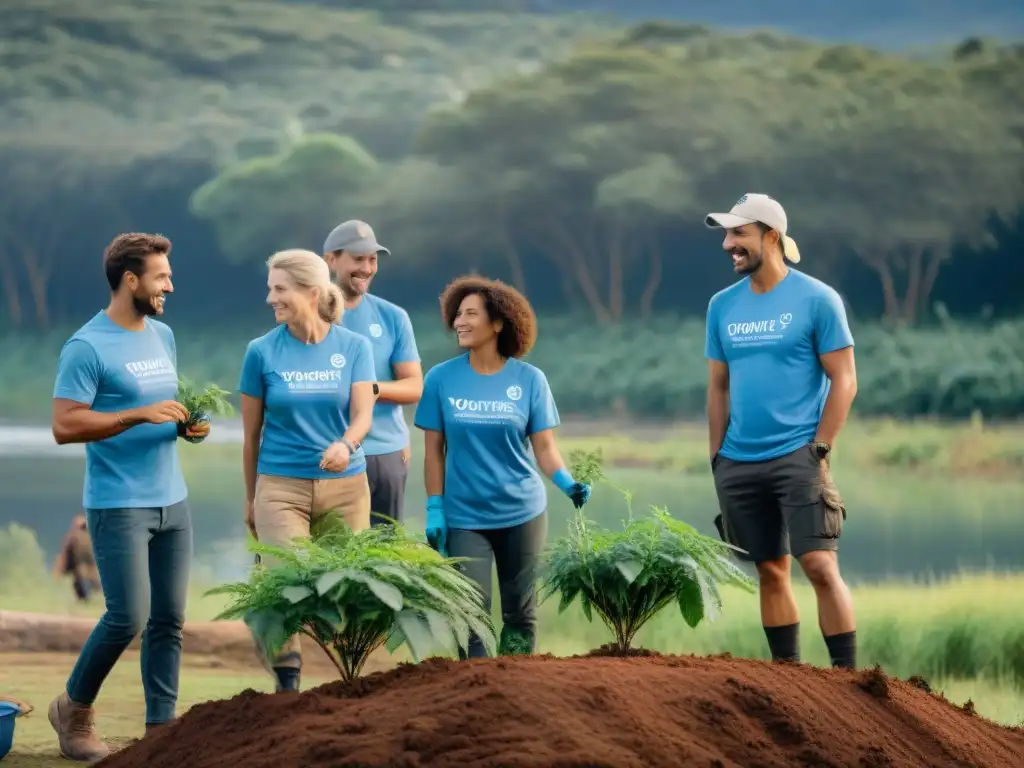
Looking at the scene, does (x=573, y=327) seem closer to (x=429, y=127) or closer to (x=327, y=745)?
(x=429, y=127)

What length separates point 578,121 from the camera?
1764 centimetres

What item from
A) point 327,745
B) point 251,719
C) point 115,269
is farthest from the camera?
point 115,269

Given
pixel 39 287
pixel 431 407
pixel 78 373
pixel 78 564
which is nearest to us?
pixel 78 373

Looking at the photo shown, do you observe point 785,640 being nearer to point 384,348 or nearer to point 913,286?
point 384,348

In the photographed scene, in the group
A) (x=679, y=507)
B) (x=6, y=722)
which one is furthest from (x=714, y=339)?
(x=679, y=507)

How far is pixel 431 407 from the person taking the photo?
498cm

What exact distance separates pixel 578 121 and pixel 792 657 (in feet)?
42.4

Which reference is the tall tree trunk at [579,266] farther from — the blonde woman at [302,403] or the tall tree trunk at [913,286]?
the blonde woman at [302,403]

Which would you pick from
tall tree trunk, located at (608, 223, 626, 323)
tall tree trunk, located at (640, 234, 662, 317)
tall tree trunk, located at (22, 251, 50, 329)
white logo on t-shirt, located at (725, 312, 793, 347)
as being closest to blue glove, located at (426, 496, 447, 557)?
white logo on t-shirt, located at (725, 312, 793, 347)

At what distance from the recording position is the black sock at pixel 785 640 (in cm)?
530

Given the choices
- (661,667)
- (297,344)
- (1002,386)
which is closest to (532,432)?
(297,344)

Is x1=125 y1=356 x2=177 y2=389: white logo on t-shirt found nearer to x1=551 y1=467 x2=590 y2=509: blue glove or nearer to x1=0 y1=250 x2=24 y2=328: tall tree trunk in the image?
x1=551 y1=467 x2=590 y2=509: blue glove

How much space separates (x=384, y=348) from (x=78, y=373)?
4.31ft

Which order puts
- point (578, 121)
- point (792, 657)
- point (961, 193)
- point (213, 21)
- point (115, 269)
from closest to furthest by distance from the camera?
point (115, 269)
point (792, 657)
point (961, 193)
point (578, 121)
point (213, 21)
